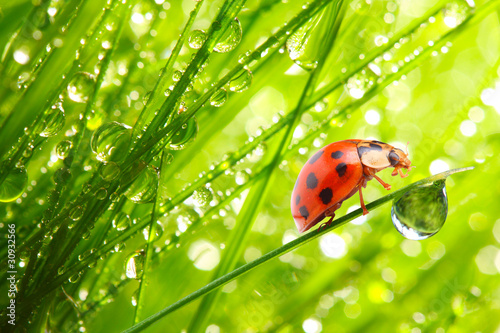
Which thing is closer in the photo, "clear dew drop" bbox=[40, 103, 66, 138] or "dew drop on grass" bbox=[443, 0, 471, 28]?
"clear dew drop" bbox=[40, 103, 66, 138]

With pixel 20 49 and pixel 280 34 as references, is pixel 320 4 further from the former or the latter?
pixel 20 49

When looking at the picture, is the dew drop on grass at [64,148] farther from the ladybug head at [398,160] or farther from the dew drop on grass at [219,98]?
the ladybug head at [398,160]

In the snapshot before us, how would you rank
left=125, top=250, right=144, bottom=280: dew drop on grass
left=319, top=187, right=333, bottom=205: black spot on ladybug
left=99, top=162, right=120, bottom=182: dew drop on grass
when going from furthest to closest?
left=319, top=187, right=333, bottom=205: black spot on ladybug < left=125, top=250, right=144, bottom=280: dew drop on grass < left=99, top=162, right=120, bottom=182: dew drop on grass

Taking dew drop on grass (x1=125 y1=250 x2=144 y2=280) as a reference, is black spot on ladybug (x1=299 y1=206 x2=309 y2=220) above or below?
above

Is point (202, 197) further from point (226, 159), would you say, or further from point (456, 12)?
point (456, 12)

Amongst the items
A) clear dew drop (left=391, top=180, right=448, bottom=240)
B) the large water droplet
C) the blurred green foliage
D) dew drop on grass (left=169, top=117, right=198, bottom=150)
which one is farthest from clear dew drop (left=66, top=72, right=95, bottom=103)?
clear dew drop (left=391, top=180, right=448, bottom=240)

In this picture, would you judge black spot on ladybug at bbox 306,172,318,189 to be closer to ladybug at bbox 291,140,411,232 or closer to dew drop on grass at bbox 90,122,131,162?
ladybug at bbox 291,140,411,232

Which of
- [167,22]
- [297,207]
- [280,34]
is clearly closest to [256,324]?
[297,207]

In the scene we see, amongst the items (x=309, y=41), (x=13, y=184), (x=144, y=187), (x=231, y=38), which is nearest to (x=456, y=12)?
(x=309, y=41)
